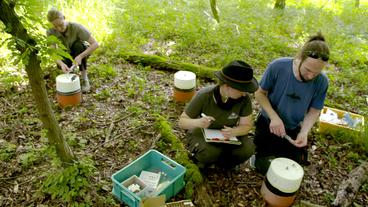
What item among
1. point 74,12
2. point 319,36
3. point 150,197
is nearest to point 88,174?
point 150,197

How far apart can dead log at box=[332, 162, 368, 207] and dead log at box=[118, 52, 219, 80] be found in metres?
2.72

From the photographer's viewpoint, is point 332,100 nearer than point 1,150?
No

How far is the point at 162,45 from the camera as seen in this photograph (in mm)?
6688

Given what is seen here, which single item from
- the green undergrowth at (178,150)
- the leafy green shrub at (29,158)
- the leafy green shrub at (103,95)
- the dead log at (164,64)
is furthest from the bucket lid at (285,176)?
the leafy green shrub at (103,95)

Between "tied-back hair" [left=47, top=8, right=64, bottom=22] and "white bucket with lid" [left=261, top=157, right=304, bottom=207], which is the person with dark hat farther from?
"tied-back hair" [left=47, top=8, right=64, bottom=22]

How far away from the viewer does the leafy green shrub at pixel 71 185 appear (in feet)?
9.27

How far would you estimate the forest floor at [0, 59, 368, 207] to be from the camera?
122 inches

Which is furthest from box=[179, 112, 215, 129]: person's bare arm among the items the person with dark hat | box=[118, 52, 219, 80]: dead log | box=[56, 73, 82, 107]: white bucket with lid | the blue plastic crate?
box=[118, 52, 219, 80]: dead log

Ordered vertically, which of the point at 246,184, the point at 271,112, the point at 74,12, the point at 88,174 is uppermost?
the point at 74,12

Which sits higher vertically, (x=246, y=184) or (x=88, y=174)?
(x=88, y=174)

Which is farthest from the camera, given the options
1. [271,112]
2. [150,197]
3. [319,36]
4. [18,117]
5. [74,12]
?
[74,12]

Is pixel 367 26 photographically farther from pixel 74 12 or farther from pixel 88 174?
pixel 88 174

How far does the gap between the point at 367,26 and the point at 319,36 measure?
798 cm

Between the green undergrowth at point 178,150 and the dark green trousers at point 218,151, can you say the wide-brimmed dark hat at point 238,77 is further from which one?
the green undergrowth at point 178,150
